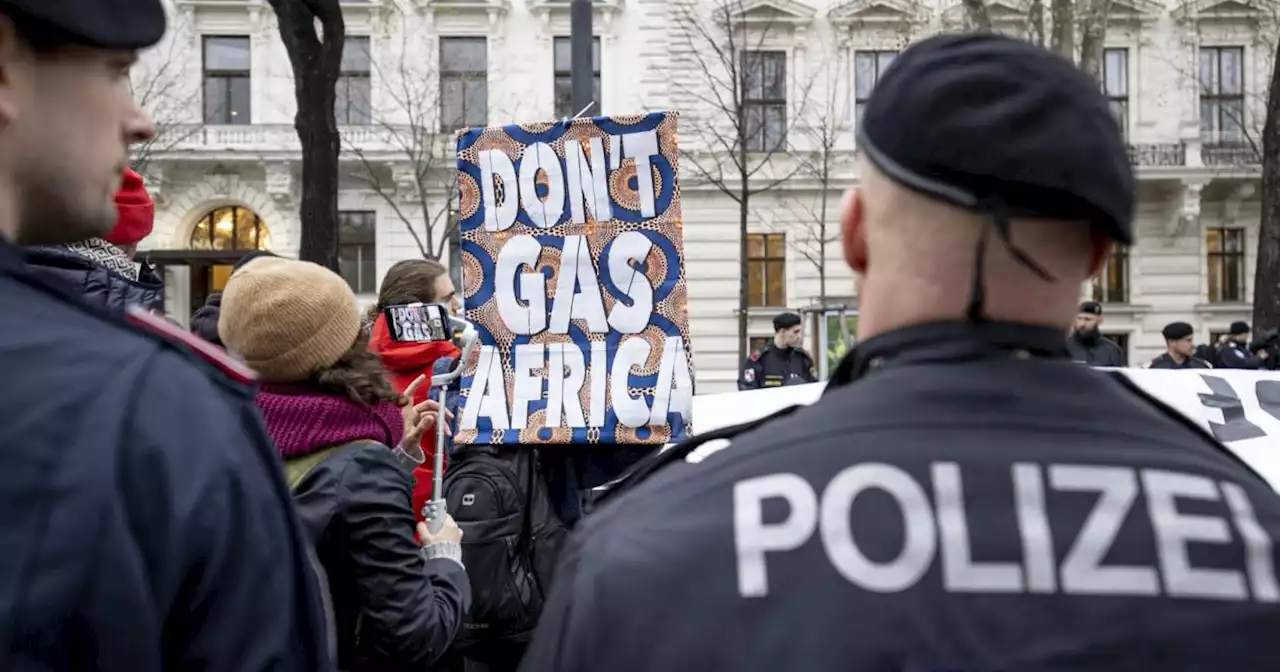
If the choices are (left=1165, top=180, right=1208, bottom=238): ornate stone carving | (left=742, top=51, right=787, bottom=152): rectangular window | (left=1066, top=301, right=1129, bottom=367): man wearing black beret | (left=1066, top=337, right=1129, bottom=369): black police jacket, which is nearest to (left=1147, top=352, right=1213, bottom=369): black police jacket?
(left=1066, top=337, right=1129, bottom=369): black police jacket

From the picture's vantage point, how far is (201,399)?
45.0 inches

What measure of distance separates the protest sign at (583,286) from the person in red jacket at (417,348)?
6.1 inches

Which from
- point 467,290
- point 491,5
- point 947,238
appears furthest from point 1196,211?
point 947,238

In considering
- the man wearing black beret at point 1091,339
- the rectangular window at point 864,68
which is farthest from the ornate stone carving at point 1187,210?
the man wearing black beret at point 1091,339

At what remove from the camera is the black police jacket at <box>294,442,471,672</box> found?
2418 mm

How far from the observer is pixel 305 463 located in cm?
247

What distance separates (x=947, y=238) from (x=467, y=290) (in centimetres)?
359

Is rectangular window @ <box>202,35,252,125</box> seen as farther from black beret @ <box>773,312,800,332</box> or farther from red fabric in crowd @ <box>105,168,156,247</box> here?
red fabric in crowd @ <box>105,168,156,247</box>

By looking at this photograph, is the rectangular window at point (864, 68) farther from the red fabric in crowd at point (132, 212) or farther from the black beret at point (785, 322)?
the red fabric in crowd at point (132, 212)

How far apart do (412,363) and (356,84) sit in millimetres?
21813

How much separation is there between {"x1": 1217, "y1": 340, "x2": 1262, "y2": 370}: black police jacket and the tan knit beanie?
10817 millimetres

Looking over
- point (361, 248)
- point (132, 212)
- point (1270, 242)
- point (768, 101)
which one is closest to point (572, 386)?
point (132, 212)

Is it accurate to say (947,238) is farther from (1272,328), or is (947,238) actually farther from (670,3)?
(670,3)

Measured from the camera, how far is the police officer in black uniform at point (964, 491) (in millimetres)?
1062
